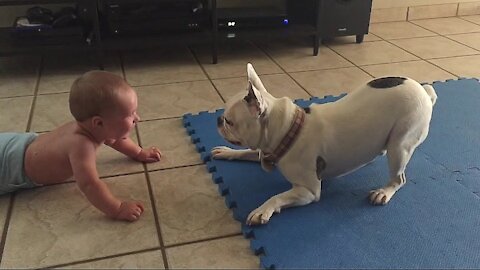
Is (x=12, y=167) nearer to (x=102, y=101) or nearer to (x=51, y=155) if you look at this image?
(x=51, y=155)

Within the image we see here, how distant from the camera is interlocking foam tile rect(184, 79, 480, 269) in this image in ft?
3.91

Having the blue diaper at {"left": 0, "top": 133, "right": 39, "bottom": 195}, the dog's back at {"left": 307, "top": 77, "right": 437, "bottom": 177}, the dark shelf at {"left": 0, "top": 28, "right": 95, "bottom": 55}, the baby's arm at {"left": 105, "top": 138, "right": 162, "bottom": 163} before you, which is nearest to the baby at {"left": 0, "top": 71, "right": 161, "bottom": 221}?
the blue diaper at {"left": 0, "top": 133, "right": 39, "bottom": 195}

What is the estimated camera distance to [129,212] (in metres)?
1.31

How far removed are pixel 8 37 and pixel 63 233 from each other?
146 centimetres

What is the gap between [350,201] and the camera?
140 cm

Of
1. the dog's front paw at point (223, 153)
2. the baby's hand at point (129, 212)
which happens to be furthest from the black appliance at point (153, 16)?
the baby's hand at point (129, 212)

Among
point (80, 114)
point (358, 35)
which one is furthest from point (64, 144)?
point (358, 35)

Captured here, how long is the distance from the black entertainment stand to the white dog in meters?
1.19

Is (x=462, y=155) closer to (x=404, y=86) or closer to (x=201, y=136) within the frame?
(x=404, y=86)

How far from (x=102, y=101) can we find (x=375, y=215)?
765 millimetres

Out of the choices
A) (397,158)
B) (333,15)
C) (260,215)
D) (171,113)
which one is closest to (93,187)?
(260,215)

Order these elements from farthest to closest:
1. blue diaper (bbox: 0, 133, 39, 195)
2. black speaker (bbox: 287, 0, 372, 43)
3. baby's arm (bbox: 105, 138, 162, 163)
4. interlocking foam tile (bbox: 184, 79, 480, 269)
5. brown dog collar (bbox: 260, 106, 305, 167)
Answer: black speaker (bbox: 287, 0, 372, 43)
baby's arm (bbox: 105, 138, 162, 163)
blue diaper (bbox: 0, 133, 39, 195)
brown dog collar (bbox: 260, 106, 305, 167)
interlocking foam tile (bbox: 184, 79, 480, 269)

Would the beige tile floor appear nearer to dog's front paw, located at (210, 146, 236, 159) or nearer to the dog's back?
dog's front paw, located at (210, 146, 236, 159)

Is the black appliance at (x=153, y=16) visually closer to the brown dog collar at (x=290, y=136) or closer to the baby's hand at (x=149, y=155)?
the baby's hand at (x=149, y=155)
